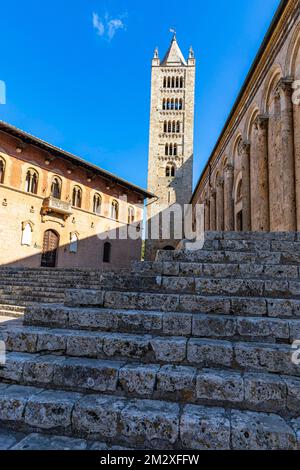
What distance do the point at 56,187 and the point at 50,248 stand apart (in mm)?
4556

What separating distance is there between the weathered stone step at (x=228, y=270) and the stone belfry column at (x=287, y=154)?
6.87m

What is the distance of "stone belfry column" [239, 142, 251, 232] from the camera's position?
46.9ft

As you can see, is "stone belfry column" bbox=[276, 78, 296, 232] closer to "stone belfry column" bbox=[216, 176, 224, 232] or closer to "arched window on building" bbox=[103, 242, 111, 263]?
"stone belfry column" bbox=[216, 176, 224, 232]

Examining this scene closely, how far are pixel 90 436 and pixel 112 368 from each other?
0.50m

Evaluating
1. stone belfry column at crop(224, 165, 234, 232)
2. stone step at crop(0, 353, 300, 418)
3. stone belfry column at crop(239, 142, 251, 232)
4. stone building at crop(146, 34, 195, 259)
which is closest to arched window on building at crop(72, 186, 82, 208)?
stone belfry column at crop(224, 165, 234, 232)

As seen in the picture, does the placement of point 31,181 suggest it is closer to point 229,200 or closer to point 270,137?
point 229,200

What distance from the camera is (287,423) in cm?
197

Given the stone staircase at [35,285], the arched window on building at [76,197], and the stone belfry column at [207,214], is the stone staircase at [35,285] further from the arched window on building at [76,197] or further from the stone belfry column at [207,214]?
the stone belfry column at [207,214]

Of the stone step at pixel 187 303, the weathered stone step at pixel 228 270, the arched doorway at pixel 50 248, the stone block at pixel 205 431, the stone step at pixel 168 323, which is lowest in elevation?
the stone block at pixel 205 431

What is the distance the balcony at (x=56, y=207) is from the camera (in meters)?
19.2

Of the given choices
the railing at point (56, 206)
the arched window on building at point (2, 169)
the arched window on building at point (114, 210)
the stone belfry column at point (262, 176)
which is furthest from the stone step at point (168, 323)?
the arched window on building at point (114, 210)

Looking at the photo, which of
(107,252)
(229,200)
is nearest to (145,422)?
(229,200)

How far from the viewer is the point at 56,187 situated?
67.9 feet
